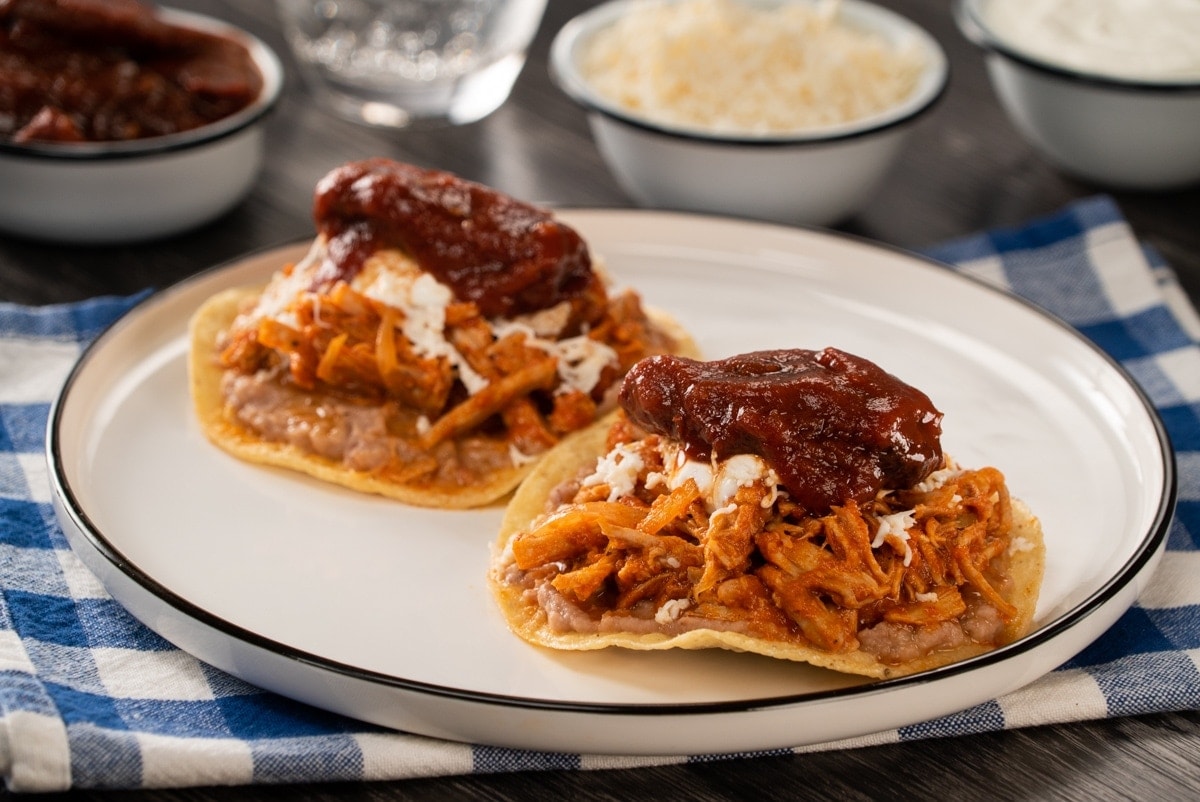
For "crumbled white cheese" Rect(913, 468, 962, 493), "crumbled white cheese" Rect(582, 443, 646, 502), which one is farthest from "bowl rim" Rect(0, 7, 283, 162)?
"crumbled white cheese" Rect(913, 468, 962, 493)

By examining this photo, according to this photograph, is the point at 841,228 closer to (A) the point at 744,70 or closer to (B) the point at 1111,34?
(A) the point at 744,70

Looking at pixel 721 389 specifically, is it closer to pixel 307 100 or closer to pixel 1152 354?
pixel 1152 354

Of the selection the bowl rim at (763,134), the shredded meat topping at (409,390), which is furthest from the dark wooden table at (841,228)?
the shredded meat topping at (409,390)

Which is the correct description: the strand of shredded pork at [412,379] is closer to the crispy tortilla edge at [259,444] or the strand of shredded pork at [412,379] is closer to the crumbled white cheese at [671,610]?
the crispy tortilla edge at [259,444]

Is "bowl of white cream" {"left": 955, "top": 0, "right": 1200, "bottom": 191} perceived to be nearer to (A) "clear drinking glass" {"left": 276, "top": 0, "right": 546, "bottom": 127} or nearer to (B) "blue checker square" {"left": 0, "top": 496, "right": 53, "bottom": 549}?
(A) "clear drinking glass" {"left": 276, "top": 0, "right": 546, "bottom": 127}

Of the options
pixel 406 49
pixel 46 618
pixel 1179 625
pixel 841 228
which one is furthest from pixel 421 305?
pixel 406 49
